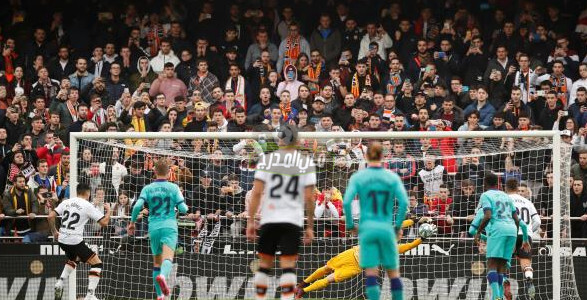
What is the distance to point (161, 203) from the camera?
1634 cm

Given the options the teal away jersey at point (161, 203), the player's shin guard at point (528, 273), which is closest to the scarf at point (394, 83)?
the player's shin guard at point (528, 273)

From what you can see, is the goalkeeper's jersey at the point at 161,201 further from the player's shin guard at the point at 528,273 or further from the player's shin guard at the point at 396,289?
the player's shin guard at the point at 528,273

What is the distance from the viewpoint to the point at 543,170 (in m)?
19.4

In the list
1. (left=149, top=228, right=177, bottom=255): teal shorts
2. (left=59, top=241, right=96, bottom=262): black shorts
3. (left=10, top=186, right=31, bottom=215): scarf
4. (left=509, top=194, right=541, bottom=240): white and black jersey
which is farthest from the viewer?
(left=10, top=186, right=31, bottom=215): scarf

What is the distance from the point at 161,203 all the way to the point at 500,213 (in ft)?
14.9

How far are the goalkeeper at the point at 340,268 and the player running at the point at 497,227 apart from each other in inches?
40.3

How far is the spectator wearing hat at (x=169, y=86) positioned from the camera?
76.4 ft

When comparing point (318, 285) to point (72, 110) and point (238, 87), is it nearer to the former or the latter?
point (238, 87)

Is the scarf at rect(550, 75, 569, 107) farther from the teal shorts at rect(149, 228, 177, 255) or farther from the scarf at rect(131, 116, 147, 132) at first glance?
the teal shorts at rect(149, 228, 177, 255)

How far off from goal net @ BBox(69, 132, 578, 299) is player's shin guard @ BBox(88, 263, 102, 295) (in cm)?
87

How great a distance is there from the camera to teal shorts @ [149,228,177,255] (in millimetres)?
16406

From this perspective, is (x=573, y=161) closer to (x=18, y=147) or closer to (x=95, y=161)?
(x=95, y=161)

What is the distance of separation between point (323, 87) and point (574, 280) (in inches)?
251

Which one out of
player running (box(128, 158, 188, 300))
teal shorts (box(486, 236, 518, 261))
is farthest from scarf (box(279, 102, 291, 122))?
teal shorts (box(486, 236, 518, 261))
